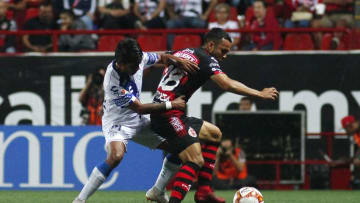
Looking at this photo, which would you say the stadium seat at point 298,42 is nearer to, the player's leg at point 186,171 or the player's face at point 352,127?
the player's face at point 352,127

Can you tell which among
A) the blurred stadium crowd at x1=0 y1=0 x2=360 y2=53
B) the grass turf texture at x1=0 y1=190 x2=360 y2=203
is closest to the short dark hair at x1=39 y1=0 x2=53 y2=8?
the blurred stadium crowd at x1=0 y1=0 x2=360 y2=53

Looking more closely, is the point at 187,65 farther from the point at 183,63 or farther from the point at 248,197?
the point at 248,197

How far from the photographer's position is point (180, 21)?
17.5m

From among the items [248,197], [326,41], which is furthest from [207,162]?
[326,41]

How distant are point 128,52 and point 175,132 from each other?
3.92 feet

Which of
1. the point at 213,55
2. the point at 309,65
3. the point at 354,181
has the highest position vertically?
the point at 213,55

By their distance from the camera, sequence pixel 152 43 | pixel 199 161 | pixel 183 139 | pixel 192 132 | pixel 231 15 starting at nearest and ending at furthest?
1. pixel 199 161
2. pixel 183 139
3. pixel 192 132
4. pixel 152 43
5. pixel 231 15

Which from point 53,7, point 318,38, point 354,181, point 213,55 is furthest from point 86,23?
point 213,55

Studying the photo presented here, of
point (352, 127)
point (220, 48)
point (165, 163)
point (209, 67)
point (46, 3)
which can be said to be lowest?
point (352, 127)

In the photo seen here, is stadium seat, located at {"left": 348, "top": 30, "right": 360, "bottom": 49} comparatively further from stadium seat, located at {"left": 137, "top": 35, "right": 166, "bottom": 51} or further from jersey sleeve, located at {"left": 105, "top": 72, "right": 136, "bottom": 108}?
jersey sleeve, located at {"left": 105, "top": 72, "right": 136, "bottom": 108}

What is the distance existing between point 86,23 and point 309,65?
4230 mm

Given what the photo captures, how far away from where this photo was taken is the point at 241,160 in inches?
651

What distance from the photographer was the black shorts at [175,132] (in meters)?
10.7

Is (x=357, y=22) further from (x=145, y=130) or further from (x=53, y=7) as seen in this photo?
(x=145, y=130)
